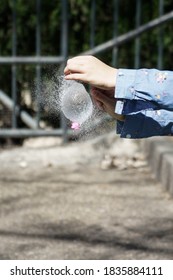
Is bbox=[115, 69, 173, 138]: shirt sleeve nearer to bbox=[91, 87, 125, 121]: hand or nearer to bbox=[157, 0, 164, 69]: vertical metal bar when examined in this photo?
bbox=[91, 87, 125, 121]: hand

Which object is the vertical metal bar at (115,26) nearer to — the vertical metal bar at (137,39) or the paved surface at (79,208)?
the vertical metal bar at (137,39)

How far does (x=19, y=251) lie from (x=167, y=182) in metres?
1.67

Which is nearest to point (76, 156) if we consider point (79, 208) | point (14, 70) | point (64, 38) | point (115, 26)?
point (14, 70)

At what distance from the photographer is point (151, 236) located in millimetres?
4859

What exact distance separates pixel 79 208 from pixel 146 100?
263 centimetres

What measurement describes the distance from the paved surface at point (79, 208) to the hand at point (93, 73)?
1.59 m

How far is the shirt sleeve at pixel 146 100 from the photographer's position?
2973 millimetres

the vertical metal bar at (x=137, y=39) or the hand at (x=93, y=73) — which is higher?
the hand at (x=93, y=73)

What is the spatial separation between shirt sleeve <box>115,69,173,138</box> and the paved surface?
1488mm

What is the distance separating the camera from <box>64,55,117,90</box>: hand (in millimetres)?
3006

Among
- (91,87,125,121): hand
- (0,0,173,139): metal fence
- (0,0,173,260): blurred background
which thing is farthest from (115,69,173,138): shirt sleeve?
(0,0,173,139): metal fence

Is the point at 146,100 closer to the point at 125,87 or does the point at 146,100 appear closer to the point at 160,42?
the point at 125,87

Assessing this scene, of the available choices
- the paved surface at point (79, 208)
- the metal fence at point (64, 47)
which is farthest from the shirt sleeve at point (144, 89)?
the metal fence at point (64, 47)
